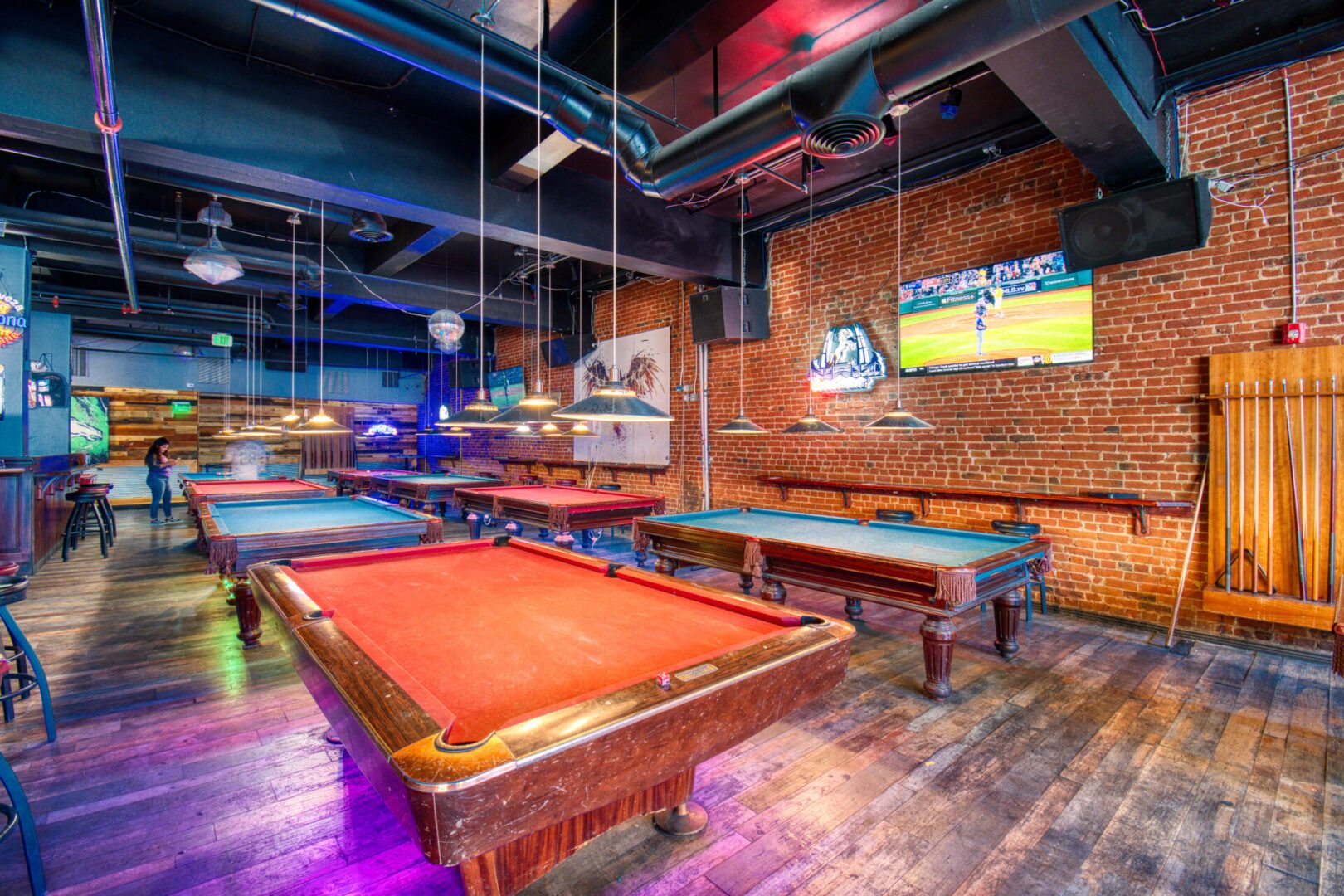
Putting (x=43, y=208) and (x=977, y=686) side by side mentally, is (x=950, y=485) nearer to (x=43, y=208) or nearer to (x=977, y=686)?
(x=977, y=686)

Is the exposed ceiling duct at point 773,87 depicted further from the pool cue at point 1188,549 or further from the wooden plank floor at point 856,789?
the pool cue at point 1188,549

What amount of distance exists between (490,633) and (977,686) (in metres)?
2.65

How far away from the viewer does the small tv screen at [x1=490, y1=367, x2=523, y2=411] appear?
10648 millimetres

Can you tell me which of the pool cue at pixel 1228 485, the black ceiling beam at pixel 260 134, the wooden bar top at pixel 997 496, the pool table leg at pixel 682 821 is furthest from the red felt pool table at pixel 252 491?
the pool cue at pixel 1228 485

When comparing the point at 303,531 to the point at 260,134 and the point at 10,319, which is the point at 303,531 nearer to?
the point at 260,134

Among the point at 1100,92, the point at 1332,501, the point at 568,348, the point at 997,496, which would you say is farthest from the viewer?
the point at 568,348

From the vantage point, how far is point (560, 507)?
16.0ft

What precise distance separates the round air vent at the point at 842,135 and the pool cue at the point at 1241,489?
3.01 metres

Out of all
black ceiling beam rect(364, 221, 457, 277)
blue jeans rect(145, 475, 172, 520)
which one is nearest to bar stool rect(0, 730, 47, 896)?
black ceiling beam rect(364, 221, 457, 277)

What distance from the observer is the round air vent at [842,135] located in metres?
2.50

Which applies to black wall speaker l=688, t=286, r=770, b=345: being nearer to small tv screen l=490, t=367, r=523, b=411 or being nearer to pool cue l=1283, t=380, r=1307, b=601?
pool cue l=1283, t=380, r=1307, b=601

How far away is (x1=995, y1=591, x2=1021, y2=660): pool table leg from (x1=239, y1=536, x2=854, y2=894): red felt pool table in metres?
2.23

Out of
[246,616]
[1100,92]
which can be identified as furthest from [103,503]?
[1100,92]

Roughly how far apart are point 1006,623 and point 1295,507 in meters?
1.85
